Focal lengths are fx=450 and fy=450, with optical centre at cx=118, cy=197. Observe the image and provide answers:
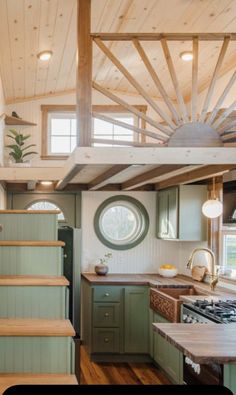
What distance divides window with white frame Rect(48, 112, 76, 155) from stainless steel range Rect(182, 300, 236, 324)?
2894mm

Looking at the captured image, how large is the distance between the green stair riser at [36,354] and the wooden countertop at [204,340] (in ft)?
2.01

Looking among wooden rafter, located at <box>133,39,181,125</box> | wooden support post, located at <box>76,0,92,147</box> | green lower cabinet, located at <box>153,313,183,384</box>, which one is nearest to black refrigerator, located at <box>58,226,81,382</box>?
green lower cabinet, located at <box>153,313,183,384</box>

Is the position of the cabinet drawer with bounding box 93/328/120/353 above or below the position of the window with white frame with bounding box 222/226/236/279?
below

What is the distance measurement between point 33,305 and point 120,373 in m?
2.40

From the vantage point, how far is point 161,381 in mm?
4777

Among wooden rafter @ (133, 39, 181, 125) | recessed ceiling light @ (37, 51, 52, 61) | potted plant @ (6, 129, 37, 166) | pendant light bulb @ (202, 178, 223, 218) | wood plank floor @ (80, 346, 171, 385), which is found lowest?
wood plank floor @ (80, 346, 171, 385)

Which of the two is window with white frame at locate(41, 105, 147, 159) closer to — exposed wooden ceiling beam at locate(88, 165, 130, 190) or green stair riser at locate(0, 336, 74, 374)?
exposed wooden ceiling beam at locate(88, 165, 130, 190)

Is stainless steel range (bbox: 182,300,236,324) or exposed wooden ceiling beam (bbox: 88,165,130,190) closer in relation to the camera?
stainless steel range (bbox: 182,300,236,324)

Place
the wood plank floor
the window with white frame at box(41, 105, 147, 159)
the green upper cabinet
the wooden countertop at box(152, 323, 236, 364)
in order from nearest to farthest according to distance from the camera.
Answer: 1. the wooden countertop at box(152, 323, 236, 364)
2. the wood plank floor
3. the green upper cabinet
4. the window with white frame at box(41, 105, 147, 159)

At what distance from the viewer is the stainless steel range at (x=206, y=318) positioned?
3.15 meters

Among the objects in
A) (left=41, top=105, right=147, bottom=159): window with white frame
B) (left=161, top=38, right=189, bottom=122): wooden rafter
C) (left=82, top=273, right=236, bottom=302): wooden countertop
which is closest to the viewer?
(left=161, top=38, right=189, bottom=122): wooden rafter

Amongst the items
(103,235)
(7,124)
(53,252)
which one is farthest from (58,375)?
(7,124)

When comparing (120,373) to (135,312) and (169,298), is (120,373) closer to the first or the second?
(135,312)

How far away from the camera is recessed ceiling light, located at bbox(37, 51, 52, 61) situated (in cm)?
447
